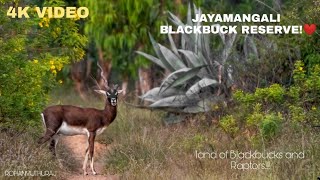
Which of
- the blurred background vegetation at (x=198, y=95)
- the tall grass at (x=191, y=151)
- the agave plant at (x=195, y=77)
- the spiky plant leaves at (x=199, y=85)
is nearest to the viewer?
the tall grass at (x=191, y=151)

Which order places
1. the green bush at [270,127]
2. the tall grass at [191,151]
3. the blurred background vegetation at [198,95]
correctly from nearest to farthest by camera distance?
the tall grass at [191,151] → the blurred background vegetation at [198,95] → the green bush at [270,127]

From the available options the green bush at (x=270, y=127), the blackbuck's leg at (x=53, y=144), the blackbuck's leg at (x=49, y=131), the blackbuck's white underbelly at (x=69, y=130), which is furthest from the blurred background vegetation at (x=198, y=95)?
the blackbuck's white underbelly at (x=69, y=130)

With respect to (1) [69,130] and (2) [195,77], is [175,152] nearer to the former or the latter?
(1) [69,130]

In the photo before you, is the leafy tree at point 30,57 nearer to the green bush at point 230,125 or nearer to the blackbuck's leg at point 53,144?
the blackbuck's leg at point 53,144

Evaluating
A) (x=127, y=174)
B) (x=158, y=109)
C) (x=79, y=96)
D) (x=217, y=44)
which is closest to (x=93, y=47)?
(x=79, y=96)

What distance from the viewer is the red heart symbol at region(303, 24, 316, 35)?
625 inches

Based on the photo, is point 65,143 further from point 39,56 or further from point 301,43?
point 301,43

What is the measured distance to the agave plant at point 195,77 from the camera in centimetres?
1702

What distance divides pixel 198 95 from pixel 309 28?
2.51m

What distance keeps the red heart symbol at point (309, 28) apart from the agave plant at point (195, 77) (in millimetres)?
1554

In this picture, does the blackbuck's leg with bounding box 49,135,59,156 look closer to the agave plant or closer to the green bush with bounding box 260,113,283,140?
the green bush with bounding box 260,113,283,140

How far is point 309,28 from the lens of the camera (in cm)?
1589

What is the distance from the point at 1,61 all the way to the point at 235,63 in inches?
192

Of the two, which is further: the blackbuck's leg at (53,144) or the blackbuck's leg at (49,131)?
the blackbuck's leg at (53,144)
